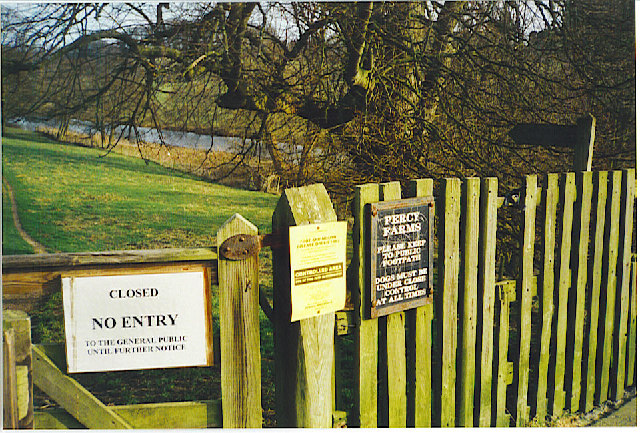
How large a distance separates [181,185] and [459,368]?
11.2 m

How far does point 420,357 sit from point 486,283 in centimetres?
66

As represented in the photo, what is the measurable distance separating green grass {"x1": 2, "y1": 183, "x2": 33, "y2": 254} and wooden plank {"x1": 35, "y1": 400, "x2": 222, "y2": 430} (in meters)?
8.63

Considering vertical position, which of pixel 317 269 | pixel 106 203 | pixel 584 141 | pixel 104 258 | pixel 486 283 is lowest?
pixel 106 203

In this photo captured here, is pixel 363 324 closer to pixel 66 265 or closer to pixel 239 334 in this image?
pixel 239 334

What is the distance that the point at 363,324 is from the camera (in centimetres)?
347

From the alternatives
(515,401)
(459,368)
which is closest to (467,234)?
(459,368)

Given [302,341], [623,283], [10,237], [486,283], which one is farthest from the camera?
[10,237]

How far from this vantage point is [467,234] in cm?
391

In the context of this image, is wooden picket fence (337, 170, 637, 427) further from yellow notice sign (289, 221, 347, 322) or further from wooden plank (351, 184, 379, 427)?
yellow notice sign (289, 221, 347, 322)

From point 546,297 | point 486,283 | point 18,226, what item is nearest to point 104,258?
point 486,283

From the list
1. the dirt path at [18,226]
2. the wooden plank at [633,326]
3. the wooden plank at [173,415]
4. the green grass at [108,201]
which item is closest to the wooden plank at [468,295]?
the wooden plank at [173,415]

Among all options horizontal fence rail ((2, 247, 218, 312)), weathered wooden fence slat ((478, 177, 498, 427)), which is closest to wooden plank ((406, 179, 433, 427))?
weathered wooden fence slat ((478, 177, 498, 427))

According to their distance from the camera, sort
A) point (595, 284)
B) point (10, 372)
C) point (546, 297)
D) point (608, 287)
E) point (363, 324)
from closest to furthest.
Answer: point (10, 372) < point (363, 324) < point (546, 297) < point (595, 284) < point (608, 287)

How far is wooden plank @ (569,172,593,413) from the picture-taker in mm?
4551
